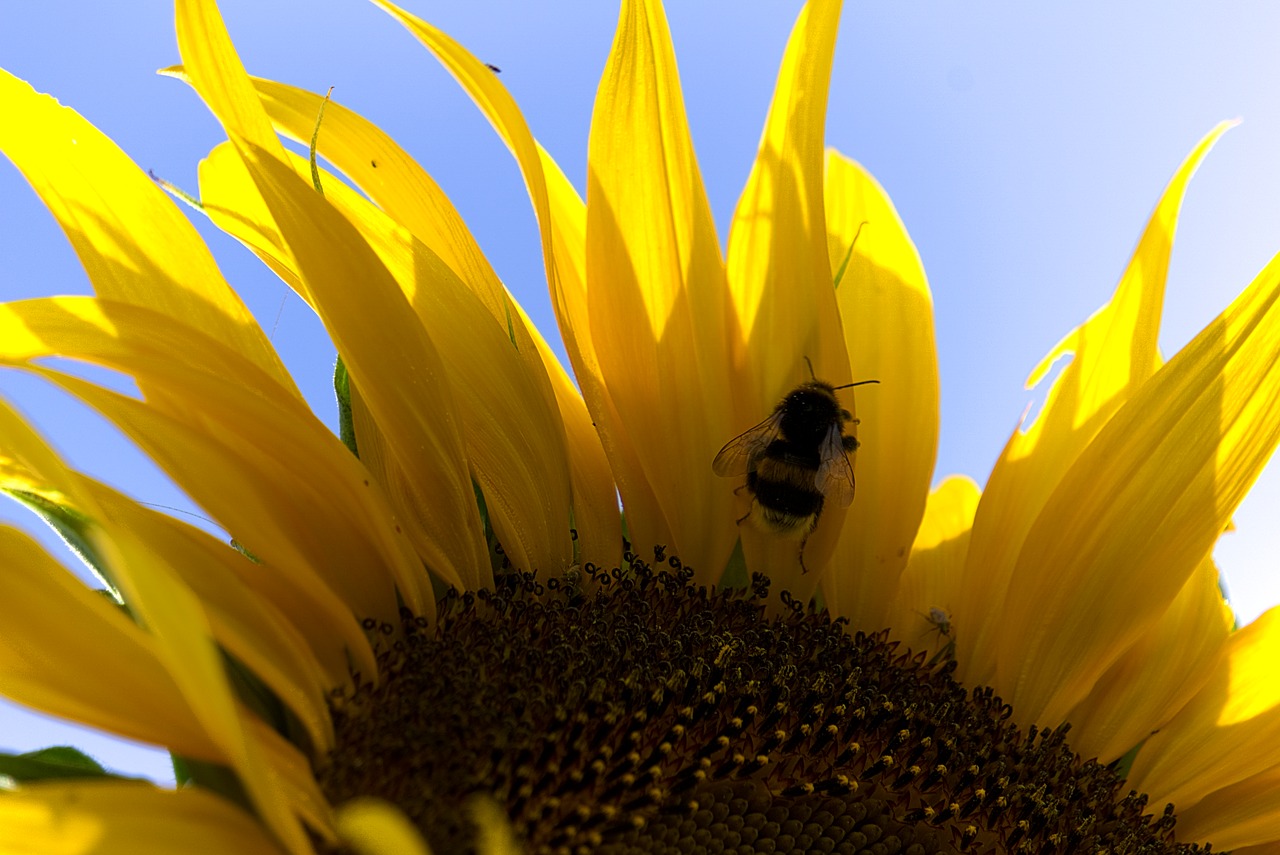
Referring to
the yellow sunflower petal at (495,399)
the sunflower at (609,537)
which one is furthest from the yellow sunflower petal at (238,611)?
the yellow sunflower petal at (495,399)

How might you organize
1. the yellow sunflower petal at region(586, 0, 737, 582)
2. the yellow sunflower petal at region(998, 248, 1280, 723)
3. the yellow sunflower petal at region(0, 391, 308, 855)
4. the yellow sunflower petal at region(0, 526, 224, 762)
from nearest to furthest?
the yellow sunflower petal at region(0, 391, 308, 855) → the yellow sunflower petal at region(0, 526, 224, 762) → the yellow sunflower petal at region(586, 0, 737, 582) → the yellow sunflower petal at region(998, 248, 1280, 723)

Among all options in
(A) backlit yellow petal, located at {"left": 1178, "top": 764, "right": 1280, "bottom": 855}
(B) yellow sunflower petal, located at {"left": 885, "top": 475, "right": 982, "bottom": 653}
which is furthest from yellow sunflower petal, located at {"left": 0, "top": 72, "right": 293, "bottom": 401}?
(A) backlit yellow petal, located at {"left": 1178, "top": 764, "right": 1280, "bottom": 855}

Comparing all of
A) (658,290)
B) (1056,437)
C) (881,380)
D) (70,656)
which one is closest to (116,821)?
(70,656)

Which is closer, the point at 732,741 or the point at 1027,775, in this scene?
the point at 732,741

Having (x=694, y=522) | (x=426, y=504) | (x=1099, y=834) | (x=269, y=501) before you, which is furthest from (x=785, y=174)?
(x=1099, y=834)

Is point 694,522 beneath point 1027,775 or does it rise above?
above

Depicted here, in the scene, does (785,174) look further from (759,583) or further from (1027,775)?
(1027,775)

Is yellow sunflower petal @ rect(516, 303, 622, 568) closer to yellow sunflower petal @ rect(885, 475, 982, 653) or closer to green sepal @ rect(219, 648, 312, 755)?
yellow sunflower petal @ rect(885, 475, 982, 653)
